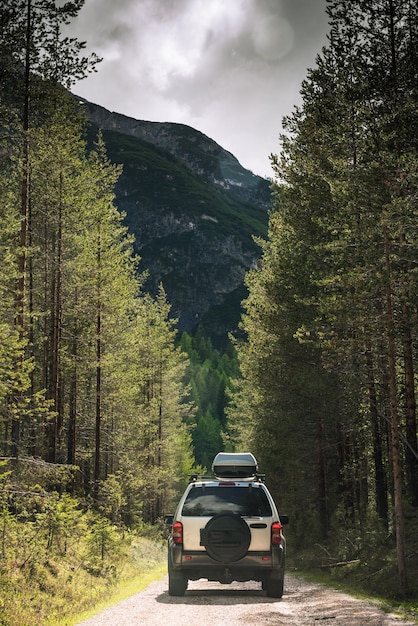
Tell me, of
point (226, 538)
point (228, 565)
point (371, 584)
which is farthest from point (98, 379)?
point (228, 565)

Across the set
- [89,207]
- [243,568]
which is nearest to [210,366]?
[89,207]

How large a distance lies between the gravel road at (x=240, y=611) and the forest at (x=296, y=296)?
2.24m

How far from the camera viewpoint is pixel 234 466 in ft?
71.1

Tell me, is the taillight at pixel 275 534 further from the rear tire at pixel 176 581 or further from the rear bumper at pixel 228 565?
the rear tire at pixel 176 581

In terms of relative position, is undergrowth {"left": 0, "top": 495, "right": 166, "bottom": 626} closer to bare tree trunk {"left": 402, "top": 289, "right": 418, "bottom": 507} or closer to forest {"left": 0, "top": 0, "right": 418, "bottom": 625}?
forest {"left": 0, "top": 0, "right": 418, "bottom": 625}

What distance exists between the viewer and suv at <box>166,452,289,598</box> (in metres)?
12.3

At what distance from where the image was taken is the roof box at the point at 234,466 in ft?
70.3

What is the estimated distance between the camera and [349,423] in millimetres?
22391

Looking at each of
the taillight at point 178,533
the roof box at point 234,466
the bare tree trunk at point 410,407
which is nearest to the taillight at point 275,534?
the taillight at point 178,533

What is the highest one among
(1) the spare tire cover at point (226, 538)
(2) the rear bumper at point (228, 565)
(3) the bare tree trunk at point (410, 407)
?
(3) the bare tree trunk at point (410, 407)

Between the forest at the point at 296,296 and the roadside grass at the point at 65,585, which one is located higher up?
the forest at the point at 296,296

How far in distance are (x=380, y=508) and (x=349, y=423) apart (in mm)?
3429

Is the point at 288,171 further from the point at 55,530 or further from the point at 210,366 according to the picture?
the point at 210,366

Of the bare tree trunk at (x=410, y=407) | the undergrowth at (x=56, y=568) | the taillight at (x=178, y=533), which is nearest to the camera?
the undergrowth at (x=56, y=568)
